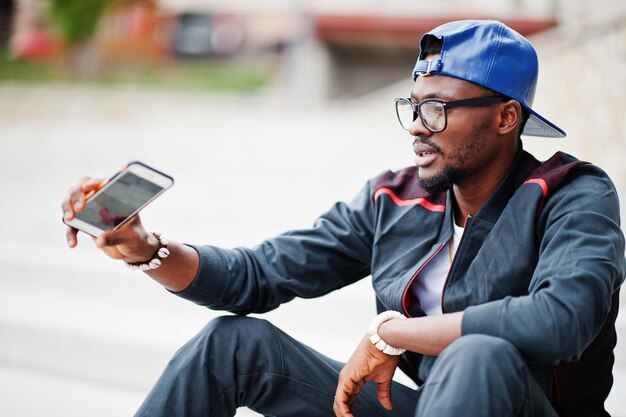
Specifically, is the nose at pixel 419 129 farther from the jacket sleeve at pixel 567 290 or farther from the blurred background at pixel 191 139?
the blurred background at pixel 191 139

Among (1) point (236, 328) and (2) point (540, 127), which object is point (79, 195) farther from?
(2) point (540, 127)

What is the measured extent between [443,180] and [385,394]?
56 centimetres

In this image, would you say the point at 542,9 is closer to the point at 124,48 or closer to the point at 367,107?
the point at 367,107

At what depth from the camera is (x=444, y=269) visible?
1946 mm

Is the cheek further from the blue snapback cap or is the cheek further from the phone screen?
the phone screen

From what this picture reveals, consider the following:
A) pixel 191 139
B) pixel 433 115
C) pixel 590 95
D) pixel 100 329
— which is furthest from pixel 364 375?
pixel 191 139

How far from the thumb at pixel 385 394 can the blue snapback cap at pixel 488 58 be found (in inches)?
30.5

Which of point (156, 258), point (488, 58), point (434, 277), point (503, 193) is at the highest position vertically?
point (488, 58)

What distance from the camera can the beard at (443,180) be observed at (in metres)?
1.90

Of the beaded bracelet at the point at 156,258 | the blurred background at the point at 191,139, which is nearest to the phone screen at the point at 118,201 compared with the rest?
the beaded bracelet at the point at 156,258

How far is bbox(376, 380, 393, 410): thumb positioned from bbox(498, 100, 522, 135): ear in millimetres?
699

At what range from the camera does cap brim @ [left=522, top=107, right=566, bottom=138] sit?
193cm

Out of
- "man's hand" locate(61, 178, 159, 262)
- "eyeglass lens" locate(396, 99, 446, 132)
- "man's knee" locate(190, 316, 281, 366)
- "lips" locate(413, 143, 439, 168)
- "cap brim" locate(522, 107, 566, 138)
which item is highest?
"eyeglass lens" locate(396, 99, 446, 132)

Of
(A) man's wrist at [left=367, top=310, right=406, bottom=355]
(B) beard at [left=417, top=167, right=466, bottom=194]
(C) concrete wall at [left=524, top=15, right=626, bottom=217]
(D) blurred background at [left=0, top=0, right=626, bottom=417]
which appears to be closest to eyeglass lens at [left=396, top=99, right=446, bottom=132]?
(B) beard at [left=417, top=167, right=466, bottom=194]
